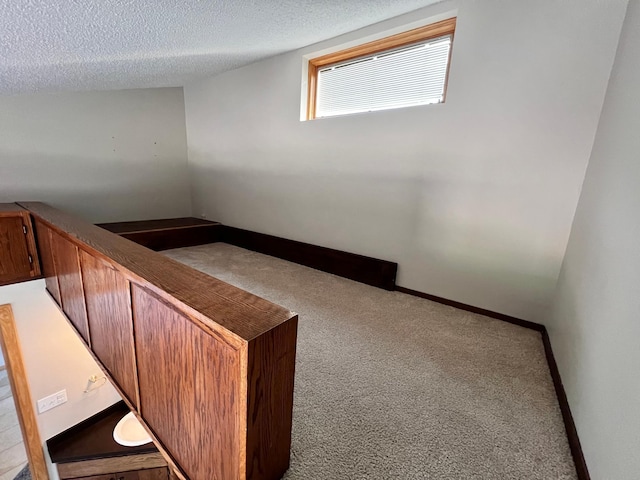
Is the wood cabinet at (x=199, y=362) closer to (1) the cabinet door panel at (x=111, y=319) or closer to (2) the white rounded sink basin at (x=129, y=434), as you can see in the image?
(1) the cabinet door panel at (x=111, y=319)

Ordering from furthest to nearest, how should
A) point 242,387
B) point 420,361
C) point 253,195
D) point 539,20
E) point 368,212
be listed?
point 253,195, point 368,212, point 539,20, point 420,361, point 242,387

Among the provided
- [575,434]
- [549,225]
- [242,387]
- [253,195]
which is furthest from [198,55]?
[575,434]

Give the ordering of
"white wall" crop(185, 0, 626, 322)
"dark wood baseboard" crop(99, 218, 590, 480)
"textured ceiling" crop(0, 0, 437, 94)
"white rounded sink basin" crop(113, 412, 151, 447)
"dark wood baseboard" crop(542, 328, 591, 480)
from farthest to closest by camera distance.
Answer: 1. "white rounded sink basin" crop(113, 412, 151, 447)
2. "white wall" crop(185, 0, 626, 322)
3. "textured ceiling" crop(0, 0, 437, 94)
4. "dark wood baseboard" crop(99, 218, 590, 480)
5. "dark wood baseboard" crop(542, 328, 591, 480)

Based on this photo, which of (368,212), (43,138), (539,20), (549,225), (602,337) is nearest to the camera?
(602,337)

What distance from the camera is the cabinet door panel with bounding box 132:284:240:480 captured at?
0.66 meters

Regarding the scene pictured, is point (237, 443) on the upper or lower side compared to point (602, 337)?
lower

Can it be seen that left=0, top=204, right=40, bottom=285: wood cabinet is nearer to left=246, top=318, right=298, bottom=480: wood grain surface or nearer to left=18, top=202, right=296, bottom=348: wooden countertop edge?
left=18, top=202, right=296, bottom=348: wooden countertop edge

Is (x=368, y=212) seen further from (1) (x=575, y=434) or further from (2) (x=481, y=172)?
(1) (x=575, y=434)

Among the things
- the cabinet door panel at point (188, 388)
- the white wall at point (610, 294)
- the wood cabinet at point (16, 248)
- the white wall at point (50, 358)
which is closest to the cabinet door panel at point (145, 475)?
the white wall at point (50, 358)

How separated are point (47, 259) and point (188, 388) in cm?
240

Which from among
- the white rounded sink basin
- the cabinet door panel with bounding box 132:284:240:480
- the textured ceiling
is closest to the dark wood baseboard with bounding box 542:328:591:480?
the cabinet door panel with bounding box 132:284:240:480

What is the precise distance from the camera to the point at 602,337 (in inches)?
36.5

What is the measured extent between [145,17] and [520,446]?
2.97 meters

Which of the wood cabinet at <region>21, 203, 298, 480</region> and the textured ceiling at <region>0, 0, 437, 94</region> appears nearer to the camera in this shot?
the wood cabinet at <region>21, 203, 298, 480</region>
